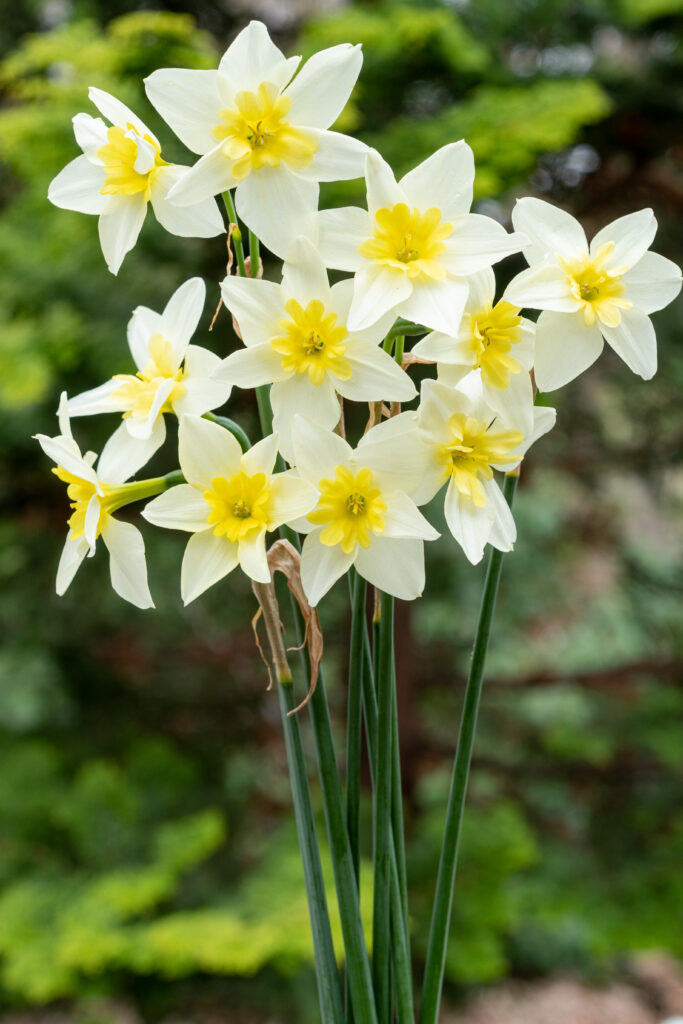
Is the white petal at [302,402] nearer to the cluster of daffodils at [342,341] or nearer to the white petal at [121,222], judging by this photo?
the cluster of daffodils at [342,341]

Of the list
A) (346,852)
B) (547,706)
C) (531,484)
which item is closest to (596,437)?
(531,484)

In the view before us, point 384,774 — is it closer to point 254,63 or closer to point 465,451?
point 465,451

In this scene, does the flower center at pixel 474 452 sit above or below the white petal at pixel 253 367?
below

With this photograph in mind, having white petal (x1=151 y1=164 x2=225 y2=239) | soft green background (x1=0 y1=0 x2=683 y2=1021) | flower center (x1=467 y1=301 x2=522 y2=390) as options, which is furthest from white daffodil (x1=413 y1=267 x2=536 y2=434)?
soft green background (x1=0 y1=0 x2=683 y2=1021)

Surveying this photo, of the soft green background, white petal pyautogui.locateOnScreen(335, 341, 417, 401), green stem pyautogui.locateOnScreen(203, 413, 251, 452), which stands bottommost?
white petal pyautogui.locateOnScreen(335, 341, 417, 401)

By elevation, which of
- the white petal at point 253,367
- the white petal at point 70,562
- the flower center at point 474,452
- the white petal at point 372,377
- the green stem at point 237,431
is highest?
the green stem at point 237,431

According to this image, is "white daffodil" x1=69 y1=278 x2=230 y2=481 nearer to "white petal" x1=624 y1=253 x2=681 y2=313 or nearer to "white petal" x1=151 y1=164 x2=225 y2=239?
"white petal" x1=151 y1=164 x2=225 y2=239

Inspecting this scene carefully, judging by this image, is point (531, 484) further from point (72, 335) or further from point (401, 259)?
point (401, 259)

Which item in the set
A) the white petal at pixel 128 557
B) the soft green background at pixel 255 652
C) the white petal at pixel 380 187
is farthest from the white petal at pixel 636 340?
the soft green background at pixel 255 652
